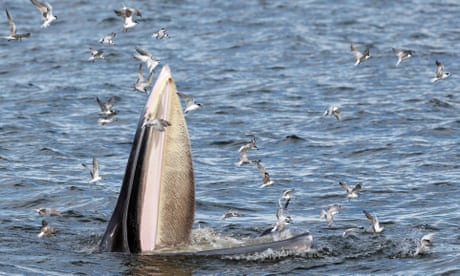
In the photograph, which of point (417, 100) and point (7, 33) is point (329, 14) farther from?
point (417, 100)

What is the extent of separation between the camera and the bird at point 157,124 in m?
11.1

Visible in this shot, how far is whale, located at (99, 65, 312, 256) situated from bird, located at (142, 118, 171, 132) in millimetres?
24

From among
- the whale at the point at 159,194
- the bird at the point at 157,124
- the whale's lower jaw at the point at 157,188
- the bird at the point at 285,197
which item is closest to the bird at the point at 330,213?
the bird at the point at 285,197

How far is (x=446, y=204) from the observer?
15.7 meters

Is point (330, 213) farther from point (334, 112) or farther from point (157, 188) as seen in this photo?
point (334, 112)

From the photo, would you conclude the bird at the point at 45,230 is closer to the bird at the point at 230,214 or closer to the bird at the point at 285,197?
the bird at the point at 230,214

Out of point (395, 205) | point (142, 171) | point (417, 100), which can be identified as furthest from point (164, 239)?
point (417, 100)

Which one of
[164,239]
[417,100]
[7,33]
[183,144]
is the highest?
[7,33]

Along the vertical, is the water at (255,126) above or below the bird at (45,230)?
above

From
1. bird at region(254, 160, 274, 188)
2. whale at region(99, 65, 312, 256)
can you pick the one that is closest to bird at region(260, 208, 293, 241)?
whale at region(99, 65, 312, 256)

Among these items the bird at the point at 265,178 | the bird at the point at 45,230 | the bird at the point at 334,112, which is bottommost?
the bird at the point at 45,230

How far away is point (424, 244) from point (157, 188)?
324 centimetres

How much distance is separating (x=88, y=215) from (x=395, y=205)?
395cm

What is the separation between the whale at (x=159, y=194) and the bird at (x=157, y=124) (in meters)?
0.02
